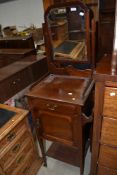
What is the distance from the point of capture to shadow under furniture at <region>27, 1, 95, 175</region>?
1100mm

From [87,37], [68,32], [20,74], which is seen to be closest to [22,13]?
[20,74]

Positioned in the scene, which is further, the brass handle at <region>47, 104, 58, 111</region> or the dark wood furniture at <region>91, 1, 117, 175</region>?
the brass handle at <region>47, 104, 58, 111</region>

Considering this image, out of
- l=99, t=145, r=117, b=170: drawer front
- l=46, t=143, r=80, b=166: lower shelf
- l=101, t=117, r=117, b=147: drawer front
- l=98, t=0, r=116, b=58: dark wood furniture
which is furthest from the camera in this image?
l=46, t=143, r=80, b=166: lower shelf

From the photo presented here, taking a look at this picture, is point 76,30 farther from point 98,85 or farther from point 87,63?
point 98,85

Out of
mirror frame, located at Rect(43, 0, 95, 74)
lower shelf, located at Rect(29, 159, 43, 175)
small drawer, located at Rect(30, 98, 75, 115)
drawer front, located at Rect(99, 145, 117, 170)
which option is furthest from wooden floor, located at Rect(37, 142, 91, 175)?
mirror frame, located at Rect(43, 0, 95, 74)

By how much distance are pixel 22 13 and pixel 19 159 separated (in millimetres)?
4323

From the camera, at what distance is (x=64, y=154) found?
1619 mm

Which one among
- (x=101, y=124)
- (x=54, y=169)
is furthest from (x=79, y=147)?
(x=54, y=169)

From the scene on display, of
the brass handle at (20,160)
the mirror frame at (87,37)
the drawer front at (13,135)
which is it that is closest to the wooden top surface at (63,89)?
the mirror frame at (87,37)

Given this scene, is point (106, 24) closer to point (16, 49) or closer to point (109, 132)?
point (109, 132)

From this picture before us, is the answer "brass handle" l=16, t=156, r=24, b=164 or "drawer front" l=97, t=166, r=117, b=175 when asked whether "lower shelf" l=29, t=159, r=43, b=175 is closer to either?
"brass handle" l=16, t=156, r=24, b=164

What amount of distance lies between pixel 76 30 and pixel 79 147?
942 mm

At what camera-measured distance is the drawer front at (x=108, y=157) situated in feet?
3.43

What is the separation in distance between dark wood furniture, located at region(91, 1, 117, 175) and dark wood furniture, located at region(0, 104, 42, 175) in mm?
540
